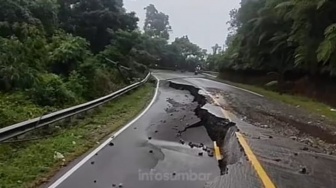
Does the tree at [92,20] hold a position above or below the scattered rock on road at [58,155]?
above

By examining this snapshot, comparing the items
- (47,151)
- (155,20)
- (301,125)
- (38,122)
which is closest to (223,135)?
(301,125)

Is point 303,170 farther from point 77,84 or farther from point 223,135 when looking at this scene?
point 77,84

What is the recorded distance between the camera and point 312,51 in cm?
2269

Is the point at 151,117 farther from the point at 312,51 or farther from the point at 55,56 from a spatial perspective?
the point at 312,51

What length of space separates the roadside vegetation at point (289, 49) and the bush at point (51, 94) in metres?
11.0

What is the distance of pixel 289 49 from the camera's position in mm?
31328

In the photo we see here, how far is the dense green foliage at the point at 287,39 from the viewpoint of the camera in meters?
20.9

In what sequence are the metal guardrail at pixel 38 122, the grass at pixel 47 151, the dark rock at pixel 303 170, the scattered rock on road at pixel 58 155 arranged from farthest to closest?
the scattered rock on road at pixel 58 155, the metal guardrail at pixel 38 122, the grass at pixel 47 151, the dark rock at pixel 303 170

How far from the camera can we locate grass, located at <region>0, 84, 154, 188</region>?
268 inches

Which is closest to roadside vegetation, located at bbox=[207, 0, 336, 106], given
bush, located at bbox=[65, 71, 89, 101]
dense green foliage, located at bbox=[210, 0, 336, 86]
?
dense green foliage, located at bbox=[210, 0, 336, 86]

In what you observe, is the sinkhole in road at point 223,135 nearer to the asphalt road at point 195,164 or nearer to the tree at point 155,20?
the asphalt road at point 195,164

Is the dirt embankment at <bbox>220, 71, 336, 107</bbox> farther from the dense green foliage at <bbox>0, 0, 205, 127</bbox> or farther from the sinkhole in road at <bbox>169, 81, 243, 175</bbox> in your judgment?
the dense green foliage at <bbox>0, 0, 205, 127</bbox>

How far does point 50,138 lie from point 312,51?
16.9 metres

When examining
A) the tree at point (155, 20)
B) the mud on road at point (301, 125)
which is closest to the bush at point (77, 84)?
the mud on road at point (301, 125)
